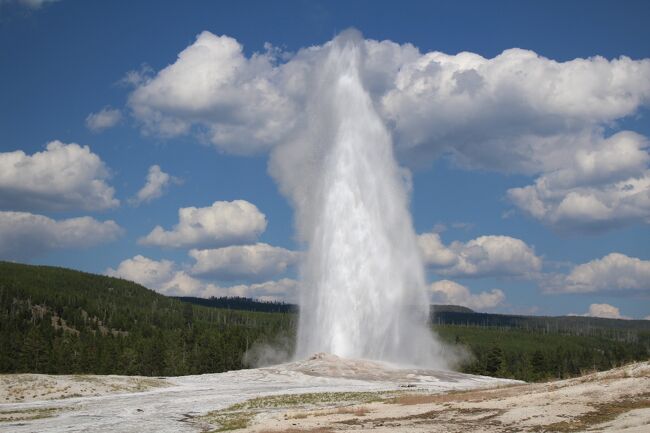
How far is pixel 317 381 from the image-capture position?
5988 cm

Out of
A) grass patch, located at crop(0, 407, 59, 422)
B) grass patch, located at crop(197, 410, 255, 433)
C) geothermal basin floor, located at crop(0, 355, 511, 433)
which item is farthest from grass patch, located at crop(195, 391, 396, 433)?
grass patch, located at crop(0, 407, 59, 422)

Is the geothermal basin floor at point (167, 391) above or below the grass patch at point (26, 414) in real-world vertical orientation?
above

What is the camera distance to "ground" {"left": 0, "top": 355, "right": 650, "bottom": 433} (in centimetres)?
2863

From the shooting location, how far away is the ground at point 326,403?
2863 centimetres

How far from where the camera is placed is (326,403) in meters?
44.9

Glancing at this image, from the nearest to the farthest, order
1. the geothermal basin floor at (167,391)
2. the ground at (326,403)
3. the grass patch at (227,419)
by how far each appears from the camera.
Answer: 1. the ground at (326,403)
2. the grass patch at (227,419)
3. the geothermal basin floor at (167,391)

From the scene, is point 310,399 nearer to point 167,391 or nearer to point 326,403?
point 326,403

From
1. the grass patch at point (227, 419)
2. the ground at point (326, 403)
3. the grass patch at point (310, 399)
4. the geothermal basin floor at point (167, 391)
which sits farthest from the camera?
the grass patch at point (310, 399)

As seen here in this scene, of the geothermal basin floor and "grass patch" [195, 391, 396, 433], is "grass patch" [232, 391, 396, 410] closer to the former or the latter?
"grass patch" [195, 391, 396, 433]

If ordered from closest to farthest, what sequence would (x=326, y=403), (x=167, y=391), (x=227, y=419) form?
(x=227, y=419) < (x=326, y=403) < (x=167, y=391)

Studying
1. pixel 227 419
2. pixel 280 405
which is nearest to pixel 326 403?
pixel 280 405

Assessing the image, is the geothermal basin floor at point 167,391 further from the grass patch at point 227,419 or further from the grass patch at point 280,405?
the grass patch at point 280,405

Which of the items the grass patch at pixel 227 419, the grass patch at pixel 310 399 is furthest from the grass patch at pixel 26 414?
the grass patch at pixel 310 399

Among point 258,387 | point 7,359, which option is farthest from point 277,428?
point 7,359
